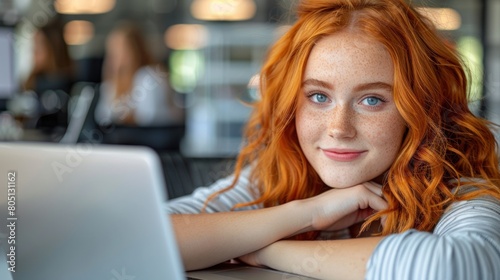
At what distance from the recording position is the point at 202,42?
8.41 m

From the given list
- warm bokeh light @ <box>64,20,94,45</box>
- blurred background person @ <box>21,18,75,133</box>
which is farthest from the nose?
warm bokeh light @ <box>64,20,94,45</box>

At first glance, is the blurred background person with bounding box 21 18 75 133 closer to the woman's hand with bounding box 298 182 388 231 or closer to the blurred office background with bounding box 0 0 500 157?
the blurred office background with bounding box 0 0 500 157

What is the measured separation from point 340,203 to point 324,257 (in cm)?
15

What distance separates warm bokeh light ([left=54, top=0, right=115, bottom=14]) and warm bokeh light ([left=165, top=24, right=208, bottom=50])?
909 millimetres

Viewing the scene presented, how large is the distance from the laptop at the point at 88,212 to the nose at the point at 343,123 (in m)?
0.42

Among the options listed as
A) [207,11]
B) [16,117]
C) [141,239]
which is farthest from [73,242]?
[207,11]

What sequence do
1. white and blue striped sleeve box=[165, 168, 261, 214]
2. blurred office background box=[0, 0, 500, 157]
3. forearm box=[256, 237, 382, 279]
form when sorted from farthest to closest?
blurred office background box=[0, 0, 500, 157], white and blue striped sleeve box=[165, 168, 261, 214], forearm box=[256, 237, 382, 279]

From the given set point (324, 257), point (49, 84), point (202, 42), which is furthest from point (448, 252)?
point (202, 42)

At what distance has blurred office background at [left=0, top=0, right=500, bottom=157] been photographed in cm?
742

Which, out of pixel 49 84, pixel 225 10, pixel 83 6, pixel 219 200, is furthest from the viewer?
pixel 83 6

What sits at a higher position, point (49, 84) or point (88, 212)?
point (88, 212)

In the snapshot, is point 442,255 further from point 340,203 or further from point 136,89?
point 136,89

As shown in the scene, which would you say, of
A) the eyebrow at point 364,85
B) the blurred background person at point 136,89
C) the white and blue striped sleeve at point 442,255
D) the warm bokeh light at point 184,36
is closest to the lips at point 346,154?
the eyebrow at point 364,85

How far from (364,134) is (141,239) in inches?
20.3
